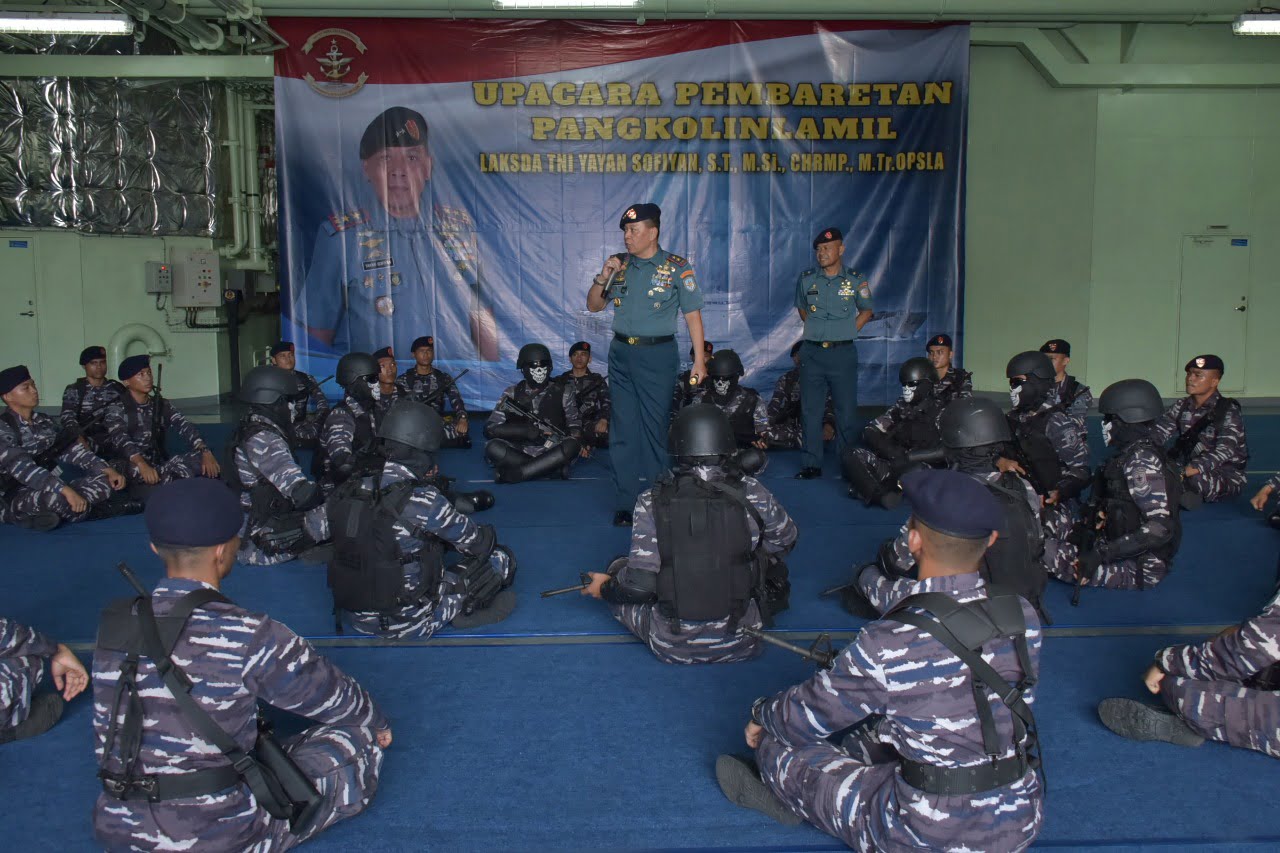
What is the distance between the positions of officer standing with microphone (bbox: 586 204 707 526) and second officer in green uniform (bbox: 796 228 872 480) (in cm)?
199

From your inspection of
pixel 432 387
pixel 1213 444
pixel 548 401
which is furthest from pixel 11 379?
pixel 1213 444

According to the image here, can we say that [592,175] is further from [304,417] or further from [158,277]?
[158,277]

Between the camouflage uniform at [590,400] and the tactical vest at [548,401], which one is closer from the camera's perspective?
the tactical vest at [548,401]

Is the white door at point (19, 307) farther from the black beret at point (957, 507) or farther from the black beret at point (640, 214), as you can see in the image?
the black beret at point (957, 507)

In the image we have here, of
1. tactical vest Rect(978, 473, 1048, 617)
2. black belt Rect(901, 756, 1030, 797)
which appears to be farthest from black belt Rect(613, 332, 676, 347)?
black belt Rect(901, 756, 1030, 797)

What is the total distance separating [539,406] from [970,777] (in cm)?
638

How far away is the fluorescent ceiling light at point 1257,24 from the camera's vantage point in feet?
30.9

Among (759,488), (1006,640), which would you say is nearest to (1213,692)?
(1006,640)

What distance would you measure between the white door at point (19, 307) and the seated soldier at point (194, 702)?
1035 cm

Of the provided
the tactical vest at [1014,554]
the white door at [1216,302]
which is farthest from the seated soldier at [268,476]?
the white door at [1216,302]

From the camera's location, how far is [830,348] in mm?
7723

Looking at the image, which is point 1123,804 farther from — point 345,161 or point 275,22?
point 275,22

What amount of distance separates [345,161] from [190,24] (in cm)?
187

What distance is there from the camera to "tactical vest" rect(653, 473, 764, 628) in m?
3.79
